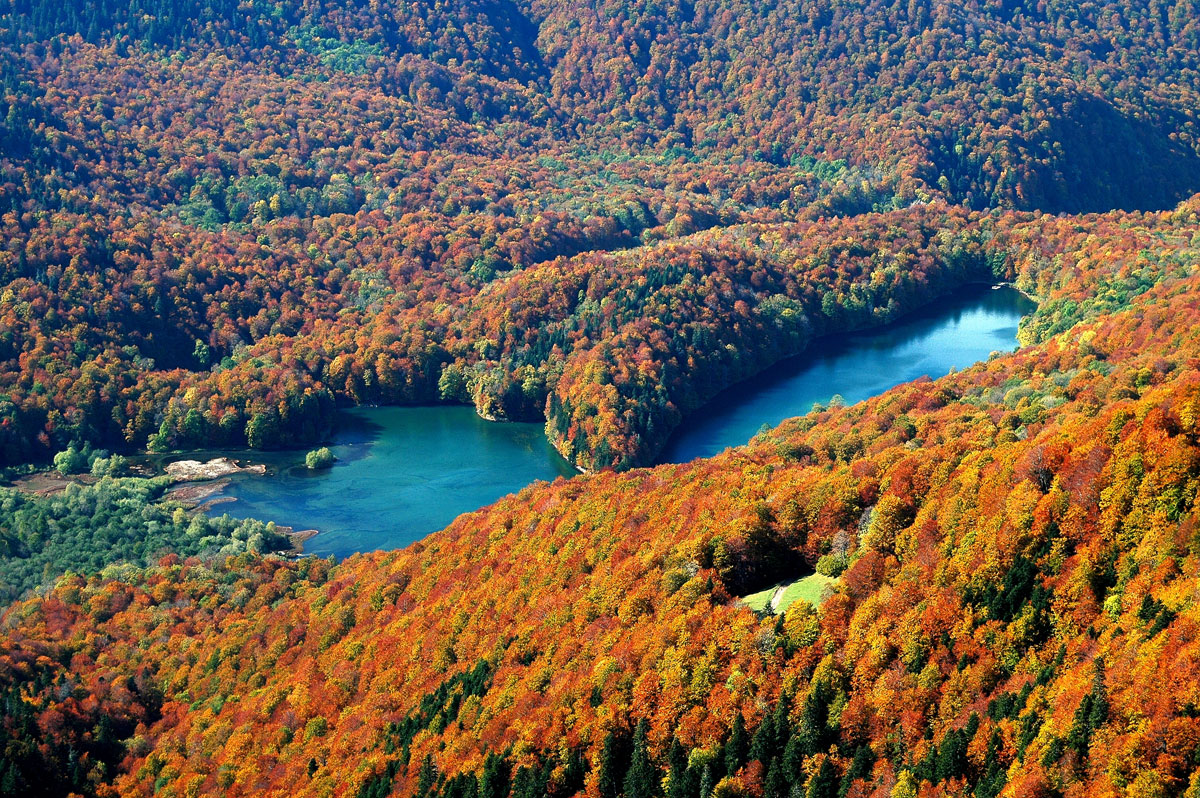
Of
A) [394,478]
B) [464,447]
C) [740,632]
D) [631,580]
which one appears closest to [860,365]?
[464,447]

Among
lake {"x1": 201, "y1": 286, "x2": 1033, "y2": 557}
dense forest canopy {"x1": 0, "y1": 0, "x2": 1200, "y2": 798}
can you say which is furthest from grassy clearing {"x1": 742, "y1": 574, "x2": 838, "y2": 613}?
lake {"x1": 201, "y1": 286, "x2": 1033, "y2": 557}

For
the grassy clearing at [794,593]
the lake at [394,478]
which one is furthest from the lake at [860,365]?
the grassy clearing at [794,593]

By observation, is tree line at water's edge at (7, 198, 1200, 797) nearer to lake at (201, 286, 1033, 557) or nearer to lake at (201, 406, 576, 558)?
lake at (201, 406, 576, 558)

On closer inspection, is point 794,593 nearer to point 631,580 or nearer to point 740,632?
point 740,632

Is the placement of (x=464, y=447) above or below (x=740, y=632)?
below

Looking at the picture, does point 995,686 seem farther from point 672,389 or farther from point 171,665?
point 672,389

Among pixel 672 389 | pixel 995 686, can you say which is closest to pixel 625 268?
pixel 672 389
